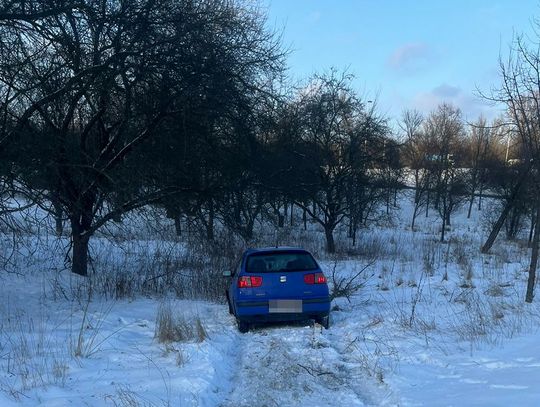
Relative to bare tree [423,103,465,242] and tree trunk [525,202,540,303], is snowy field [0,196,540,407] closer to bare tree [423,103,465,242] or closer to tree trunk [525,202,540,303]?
tree trunk [525,202,540,303]

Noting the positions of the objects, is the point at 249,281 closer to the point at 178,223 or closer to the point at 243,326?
the point at 243,326

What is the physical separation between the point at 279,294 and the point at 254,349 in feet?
4.81

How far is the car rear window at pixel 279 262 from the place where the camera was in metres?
9.51

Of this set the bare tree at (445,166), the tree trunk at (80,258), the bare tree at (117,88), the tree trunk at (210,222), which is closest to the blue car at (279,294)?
the bare tree at (117,88)

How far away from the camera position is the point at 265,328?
963cm

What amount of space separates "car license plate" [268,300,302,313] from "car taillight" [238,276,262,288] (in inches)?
15.3

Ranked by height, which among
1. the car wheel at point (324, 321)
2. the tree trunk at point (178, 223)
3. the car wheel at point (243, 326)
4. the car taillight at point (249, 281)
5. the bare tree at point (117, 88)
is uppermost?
the bare tree at point (117, 88)

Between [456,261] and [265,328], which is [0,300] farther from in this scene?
[456,261]

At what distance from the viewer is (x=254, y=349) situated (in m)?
7.96

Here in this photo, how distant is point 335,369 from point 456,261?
14.6 meters

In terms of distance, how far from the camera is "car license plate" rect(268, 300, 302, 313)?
30.3 ft

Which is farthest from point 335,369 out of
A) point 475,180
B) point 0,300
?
point 475,180

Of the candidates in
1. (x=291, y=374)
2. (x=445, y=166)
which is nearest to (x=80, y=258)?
(x=291, y=374)

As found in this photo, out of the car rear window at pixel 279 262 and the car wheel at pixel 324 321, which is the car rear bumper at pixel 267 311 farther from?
the car rear window at pixel 279 262
